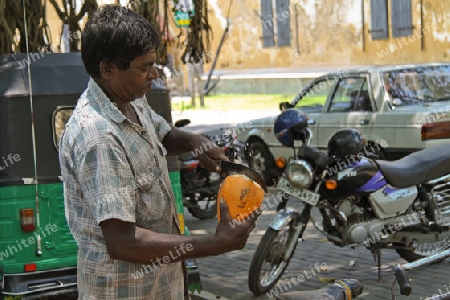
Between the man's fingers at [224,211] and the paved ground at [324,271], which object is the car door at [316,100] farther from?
the man's fingers at [224,211]

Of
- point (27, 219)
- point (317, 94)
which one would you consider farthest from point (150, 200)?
point (317, 94)

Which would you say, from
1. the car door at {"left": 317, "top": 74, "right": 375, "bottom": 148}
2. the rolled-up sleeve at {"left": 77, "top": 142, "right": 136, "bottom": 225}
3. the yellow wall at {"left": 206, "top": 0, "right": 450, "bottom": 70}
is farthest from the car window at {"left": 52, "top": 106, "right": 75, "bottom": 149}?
the yellow wall at {"left": 206, "top": 0, "right": 450, "bottom": 70}

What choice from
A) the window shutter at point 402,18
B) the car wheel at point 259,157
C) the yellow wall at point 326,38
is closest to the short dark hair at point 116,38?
the car wheel at point 259,157

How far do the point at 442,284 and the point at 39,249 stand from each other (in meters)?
3.17

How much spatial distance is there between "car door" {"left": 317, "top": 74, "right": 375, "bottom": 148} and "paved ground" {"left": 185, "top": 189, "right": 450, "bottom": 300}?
2.10 meters

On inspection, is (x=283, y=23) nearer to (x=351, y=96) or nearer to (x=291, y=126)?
(x=351, y=96)

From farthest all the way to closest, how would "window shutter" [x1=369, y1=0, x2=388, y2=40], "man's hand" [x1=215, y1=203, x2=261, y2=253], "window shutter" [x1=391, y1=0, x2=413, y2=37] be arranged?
"window shutter" [x1=369, y1=0, x2=388, y2=40]
"window shutter" [x1=391, y1=0, x2=413, y2=37]
"man's hand" [x1=215, y1=203, x2=261, y2=253]

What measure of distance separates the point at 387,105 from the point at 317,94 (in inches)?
58.6

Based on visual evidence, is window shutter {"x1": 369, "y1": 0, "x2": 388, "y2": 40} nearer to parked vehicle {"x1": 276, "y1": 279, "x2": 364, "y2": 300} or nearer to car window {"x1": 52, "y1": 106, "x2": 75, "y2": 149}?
car window {"x1": 52, "y1": 106, "x2": 75, "y2": 149}

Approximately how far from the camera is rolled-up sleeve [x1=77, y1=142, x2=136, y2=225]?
2.44 metres

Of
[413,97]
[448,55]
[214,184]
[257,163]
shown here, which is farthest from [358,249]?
[448,55]

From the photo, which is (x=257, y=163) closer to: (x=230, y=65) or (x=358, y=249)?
(x=358, y=249)

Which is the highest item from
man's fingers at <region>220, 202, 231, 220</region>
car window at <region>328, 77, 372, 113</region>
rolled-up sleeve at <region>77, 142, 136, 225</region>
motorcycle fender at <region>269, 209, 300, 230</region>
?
rolled-up sleeve at <region>77, 142, 136, 225</region>

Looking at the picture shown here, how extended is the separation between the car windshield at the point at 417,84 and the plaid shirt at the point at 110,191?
7459 millimetres
